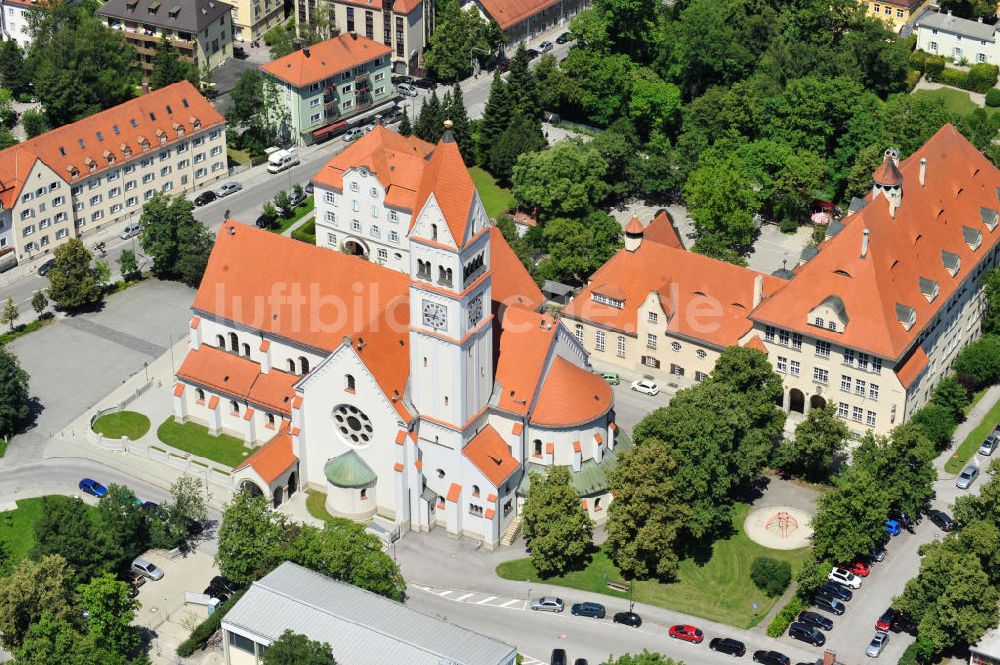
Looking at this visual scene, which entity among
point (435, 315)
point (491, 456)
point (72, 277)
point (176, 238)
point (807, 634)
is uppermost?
point (435, 315)

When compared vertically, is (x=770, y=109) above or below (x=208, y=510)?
above

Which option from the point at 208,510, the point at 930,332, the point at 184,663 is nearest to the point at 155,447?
the point at 208,510

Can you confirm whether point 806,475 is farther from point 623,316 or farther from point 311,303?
point 311,303

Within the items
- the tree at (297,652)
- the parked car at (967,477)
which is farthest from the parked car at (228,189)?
the parked car at (967,477)

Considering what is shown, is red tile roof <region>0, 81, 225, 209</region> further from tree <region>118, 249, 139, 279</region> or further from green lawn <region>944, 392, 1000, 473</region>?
green lawn <region>944, 392, 1000, 473</region>

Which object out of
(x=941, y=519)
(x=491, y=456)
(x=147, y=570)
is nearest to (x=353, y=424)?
(x=491, y=456)

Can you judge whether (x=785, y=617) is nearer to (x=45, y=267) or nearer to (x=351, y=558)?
(x=351, y=558)

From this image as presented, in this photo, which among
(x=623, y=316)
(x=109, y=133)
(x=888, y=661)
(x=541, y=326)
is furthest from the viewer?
(x=109, y=133)
